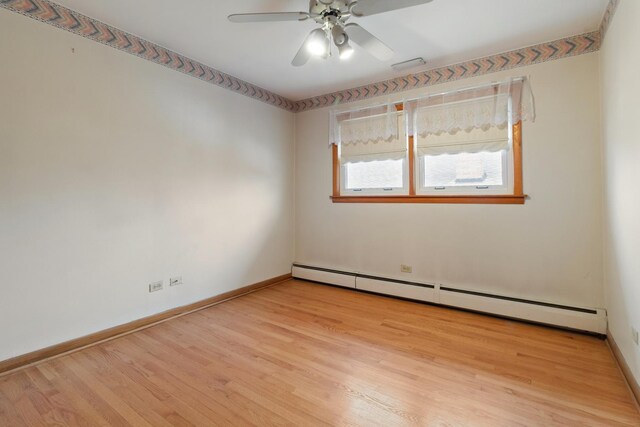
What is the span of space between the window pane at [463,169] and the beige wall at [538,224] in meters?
0.25

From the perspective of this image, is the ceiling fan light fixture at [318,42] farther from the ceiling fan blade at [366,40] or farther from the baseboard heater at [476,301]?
the baseboard heater at [476,301]

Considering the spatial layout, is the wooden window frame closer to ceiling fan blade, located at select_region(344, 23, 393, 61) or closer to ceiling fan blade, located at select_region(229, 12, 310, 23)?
ceiling fan blade, located at select_region(344, 23, 393, 61)

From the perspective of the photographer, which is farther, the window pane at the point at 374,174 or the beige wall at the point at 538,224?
the window pane at the point at 374,174

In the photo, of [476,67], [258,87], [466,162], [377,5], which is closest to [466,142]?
[466,162]

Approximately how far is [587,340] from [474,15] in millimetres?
2706

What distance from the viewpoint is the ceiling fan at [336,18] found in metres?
1.70

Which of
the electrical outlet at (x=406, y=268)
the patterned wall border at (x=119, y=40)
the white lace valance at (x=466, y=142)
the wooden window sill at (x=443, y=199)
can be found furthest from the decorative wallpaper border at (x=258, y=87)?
the electrical outlet at (x=406, y=268)

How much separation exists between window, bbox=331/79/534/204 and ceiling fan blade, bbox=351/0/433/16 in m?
1.69

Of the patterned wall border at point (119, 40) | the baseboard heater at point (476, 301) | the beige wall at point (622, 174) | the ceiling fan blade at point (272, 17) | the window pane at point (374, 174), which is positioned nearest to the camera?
the beige wall at point (622, 174)

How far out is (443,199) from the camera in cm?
319

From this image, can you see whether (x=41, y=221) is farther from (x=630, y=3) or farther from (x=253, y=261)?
(x=630, y=3)

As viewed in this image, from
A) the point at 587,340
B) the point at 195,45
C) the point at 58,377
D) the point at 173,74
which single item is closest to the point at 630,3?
the point at 587,340

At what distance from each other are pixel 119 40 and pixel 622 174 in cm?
386

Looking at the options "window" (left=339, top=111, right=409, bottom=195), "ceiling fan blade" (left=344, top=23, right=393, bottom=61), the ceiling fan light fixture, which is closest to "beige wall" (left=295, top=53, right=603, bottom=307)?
"window" (left=339, top=111, right=409, bottom=195)
